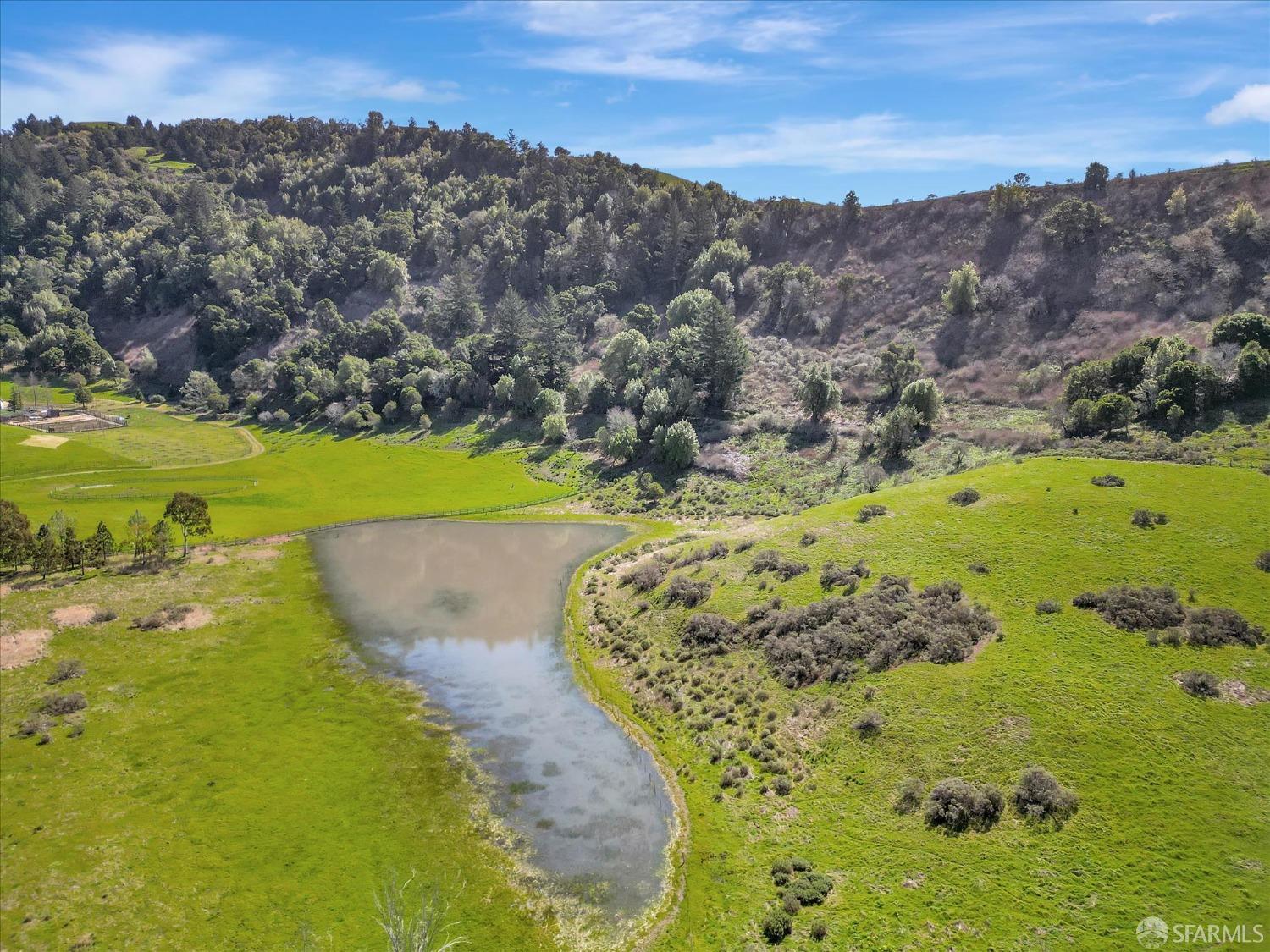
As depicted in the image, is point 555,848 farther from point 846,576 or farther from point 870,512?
point 870,512

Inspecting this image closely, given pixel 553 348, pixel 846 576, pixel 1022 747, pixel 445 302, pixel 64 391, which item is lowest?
pixel 1022 747

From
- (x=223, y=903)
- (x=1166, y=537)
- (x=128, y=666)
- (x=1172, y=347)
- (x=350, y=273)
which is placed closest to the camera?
(x=223, y=903)

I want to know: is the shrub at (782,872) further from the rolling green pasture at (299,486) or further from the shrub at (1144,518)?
the rolling green pasture at (299,486)

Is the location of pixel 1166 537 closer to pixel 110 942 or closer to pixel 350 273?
pixel 110 942

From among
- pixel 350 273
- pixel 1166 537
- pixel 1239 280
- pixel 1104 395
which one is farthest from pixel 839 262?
pixel 350 273

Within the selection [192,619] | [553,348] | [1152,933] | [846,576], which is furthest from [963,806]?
[553,348]
